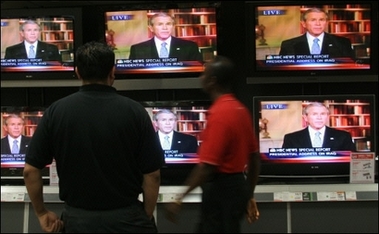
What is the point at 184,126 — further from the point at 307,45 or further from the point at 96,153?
the point at 96,153

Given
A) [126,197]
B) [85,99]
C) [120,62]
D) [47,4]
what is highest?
[47,4]

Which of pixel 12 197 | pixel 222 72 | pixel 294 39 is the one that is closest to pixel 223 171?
pixel 222 72

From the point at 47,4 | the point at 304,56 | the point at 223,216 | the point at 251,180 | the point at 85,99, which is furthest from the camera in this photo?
the point at 47,4

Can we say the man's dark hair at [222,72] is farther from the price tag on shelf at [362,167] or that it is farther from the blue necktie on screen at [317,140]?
the price tag on shelf at [362,167]

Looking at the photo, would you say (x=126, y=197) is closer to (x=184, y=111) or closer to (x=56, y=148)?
(x=56, y=148)

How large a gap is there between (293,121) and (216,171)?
1.68 m

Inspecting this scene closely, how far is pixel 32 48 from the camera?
3953 mm

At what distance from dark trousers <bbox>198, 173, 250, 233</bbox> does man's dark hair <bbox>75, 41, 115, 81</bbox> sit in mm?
770

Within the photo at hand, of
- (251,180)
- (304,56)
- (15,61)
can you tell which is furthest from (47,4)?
(251,180)

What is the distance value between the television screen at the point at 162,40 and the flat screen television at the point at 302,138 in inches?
24.9

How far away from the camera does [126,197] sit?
1.92 meters

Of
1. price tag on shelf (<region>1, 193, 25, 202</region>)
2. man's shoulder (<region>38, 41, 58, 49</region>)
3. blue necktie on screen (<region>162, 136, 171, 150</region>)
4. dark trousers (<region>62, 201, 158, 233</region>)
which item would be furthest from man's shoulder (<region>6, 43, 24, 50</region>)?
dark trousers (<region>62, 201, 158, 233</region>)

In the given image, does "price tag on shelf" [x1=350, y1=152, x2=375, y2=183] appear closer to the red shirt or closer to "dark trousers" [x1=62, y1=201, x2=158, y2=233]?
the red shirt

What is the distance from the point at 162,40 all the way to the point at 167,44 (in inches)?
2.1
